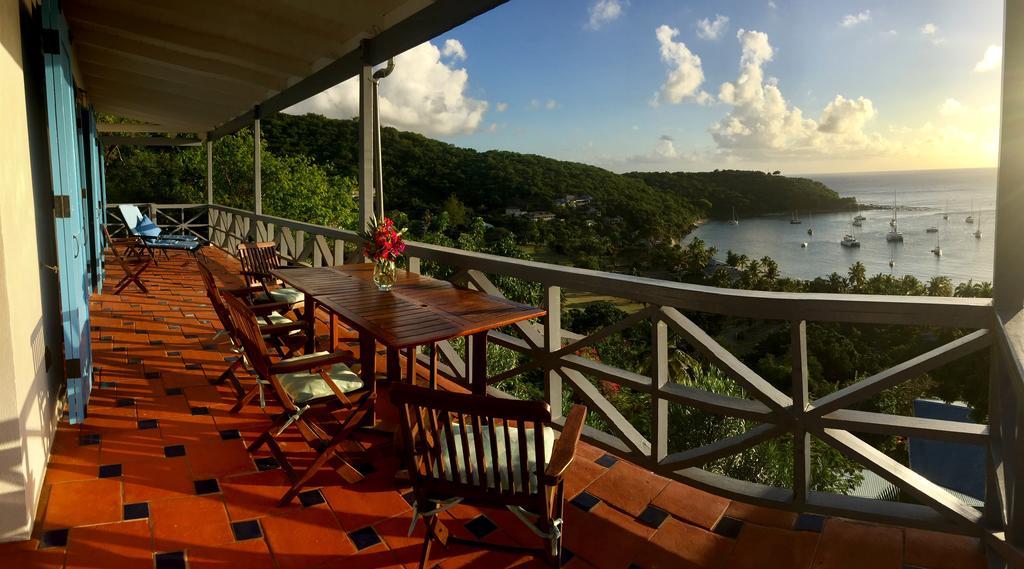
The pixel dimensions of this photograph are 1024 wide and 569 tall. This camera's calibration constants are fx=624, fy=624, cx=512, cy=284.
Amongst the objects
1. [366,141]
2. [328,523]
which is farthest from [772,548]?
[366,141]

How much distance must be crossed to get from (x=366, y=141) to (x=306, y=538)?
332cm

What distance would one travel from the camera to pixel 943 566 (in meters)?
1.85

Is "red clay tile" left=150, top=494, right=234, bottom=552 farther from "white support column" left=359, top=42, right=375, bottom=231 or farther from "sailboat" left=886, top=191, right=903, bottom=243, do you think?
"sailboat" left=886, top=191, right=903, bottom=243

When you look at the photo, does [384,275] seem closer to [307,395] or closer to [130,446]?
[307,395]

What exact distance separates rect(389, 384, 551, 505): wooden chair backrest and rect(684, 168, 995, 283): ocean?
2947cm

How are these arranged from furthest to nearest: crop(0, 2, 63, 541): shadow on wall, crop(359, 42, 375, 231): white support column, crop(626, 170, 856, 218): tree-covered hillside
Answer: crop(626, 170, 856, 218): tree-covered hillside < crop(359, 42, 375, 231): white support column < crop(0, 2, 63, 541): shadow on wall

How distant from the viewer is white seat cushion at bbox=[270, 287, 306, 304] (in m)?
4.06

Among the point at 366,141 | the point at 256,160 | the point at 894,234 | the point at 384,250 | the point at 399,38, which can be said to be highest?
the point at 399,38

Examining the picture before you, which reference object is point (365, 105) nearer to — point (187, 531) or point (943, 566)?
point (187, 531)

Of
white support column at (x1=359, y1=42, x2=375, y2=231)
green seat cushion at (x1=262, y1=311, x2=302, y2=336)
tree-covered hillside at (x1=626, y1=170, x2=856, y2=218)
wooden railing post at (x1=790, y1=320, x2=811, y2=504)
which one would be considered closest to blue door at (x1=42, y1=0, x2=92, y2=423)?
green seat cushion at (x1=262, y1=311, x2=302, y2=336)

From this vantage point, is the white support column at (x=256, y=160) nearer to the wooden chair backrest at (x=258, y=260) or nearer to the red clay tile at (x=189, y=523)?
the wooden chair backrest at (x=258, y=260)

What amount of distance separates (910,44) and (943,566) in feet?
155

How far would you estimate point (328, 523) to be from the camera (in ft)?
6.97

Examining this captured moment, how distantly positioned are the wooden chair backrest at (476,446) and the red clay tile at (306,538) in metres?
0.49
